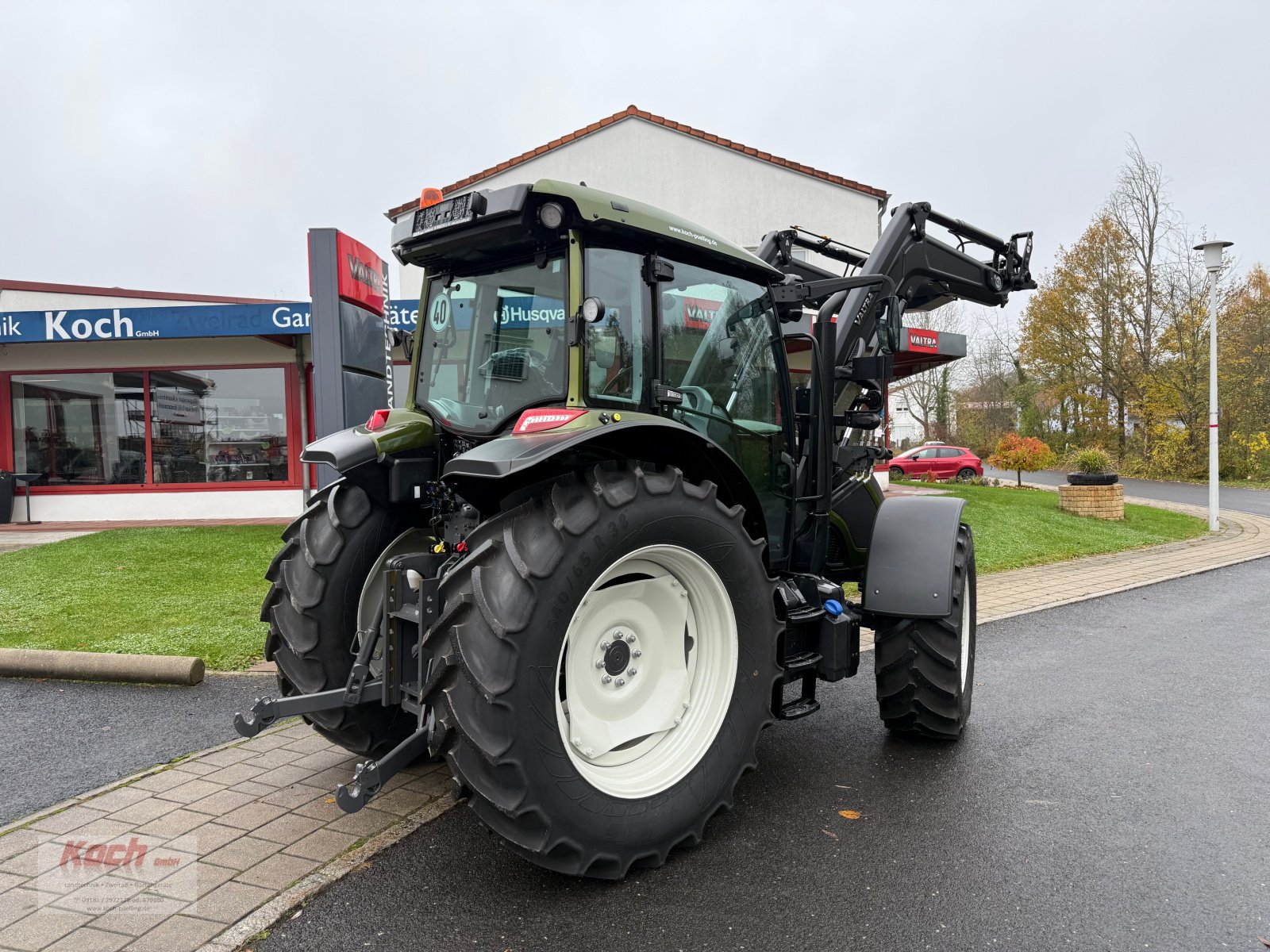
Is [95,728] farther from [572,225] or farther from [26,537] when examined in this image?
[26,537]

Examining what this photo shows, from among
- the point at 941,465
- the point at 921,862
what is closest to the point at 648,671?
the point at 921,862

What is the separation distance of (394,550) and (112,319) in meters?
11.9

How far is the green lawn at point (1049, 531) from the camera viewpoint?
11578mm

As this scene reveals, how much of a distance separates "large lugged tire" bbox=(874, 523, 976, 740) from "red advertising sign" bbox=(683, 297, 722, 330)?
5.73 feet

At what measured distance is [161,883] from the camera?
290cm

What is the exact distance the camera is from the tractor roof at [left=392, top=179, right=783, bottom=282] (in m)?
2.96

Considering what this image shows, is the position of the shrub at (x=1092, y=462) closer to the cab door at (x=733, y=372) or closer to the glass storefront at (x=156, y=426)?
the cab door at (x=733, y=372)

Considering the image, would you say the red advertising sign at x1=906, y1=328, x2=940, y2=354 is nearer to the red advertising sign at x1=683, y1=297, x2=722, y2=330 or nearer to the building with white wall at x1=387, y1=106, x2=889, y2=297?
the building with white wall at x1=387, y1=106, x2=889, y2=297

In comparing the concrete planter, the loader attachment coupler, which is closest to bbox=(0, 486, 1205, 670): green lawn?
the concrete planter

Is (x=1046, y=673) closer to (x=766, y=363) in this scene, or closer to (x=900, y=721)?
(x=900, y=721)

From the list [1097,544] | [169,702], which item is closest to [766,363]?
[169,702]

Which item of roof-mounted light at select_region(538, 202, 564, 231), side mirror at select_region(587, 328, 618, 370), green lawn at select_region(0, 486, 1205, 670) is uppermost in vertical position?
roof-mounted light at select_region(538, 202, 564, 231)

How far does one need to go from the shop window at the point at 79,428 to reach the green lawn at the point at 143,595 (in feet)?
10.5

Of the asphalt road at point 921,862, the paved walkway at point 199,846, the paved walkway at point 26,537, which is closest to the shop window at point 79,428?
the paved walkway at point 26,537
